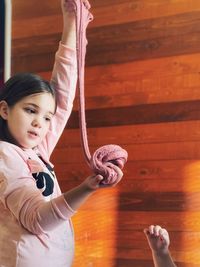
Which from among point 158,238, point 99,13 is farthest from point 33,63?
point 158,238

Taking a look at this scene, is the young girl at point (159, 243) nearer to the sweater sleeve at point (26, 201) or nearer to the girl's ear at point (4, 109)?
the sweater sleeve at point (26, 201)

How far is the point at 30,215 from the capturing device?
27.4 inches

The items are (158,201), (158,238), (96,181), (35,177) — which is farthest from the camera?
(158,201)

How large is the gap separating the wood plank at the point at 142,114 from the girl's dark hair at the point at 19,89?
2.13 feet

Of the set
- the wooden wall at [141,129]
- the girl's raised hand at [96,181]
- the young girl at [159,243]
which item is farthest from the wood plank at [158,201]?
the girl's raised hand at [96,181]

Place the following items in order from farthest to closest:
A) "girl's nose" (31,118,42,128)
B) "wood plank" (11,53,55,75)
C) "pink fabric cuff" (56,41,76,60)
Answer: "wood plank" (11,53,55,75) → "pink fabric cuff" (56,41,76,60) → "girl's nose" (31,118,42,128)

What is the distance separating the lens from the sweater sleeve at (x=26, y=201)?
0.68 meters

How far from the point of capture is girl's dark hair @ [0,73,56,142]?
842 mm

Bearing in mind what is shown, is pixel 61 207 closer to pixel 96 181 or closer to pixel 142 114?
pixel 96 181

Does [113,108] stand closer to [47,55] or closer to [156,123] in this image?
[156,123]

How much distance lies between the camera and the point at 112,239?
4.78 ft

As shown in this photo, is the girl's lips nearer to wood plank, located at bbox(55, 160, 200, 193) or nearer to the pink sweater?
the pink sweater

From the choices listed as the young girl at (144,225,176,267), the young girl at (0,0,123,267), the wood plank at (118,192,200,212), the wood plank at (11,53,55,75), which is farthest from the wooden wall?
the young girl at (0,0,123,267)

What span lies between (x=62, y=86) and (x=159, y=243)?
42 centimetres
